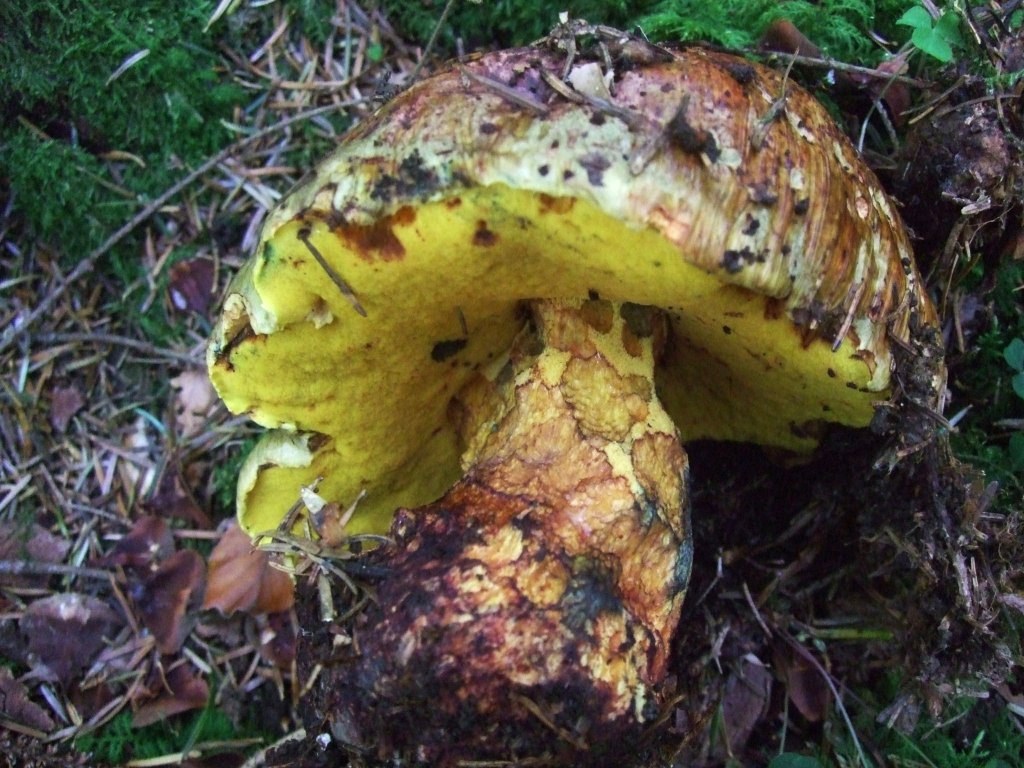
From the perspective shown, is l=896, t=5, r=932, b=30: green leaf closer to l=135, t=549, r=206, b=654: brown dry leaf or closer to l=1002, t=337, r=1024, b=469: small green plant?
l=1002, t=337, r=1024, b=469: small green plant

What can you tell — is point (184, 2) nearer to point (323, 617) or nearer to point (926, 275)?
point (323, 617)

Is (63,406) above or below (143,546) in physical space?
above

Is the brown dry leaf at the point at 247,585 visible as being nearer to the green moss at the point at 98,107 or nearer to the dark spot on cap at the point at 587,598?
the green moss at the point at 98,107

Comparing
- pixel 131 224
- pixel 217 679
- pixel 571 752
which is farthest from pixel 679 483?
pixel 131 224

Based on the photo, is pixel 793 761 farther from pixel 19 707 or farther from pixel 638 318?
pixel 19 707

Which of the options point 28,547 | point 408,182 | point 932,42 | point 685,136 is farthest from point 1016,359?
point 28,547

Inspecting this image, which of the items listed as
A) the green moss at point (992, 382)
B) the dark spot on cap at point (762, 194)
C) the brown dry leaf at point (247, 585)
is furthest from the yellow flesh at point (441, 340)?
the green moss at point (992, 382)

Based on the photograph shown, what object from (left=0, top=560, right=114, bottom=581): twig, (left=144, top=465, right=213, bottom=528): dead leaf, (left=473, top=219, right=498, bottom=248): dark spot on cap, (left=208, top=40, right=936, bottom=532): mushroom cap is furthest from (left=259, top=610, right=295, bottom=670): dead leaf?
(left=473, top=219, right=498, bottom=248): dark spot on cap
